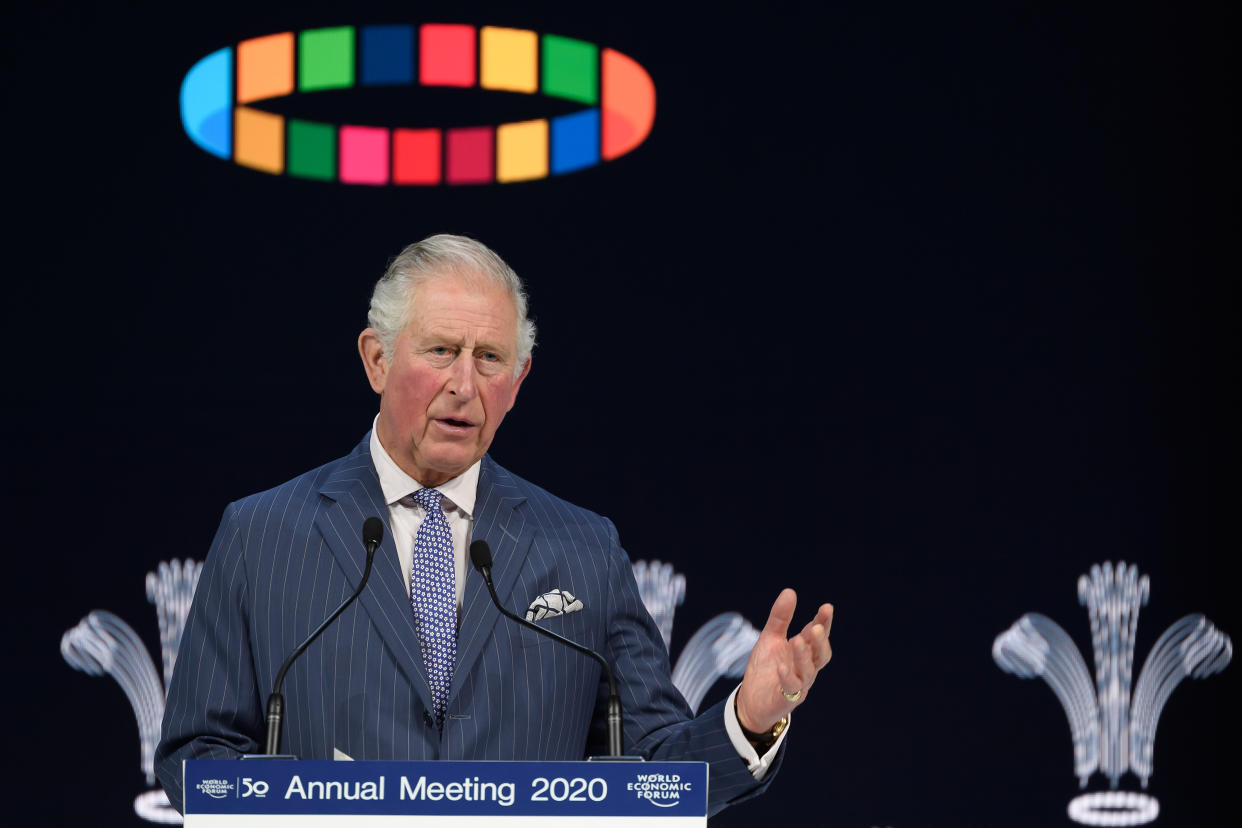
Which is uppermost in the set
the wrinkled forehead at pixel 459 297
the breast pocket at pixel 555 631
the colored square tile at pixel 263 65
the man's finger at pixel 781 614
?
the colored square tile at pixel 263 65

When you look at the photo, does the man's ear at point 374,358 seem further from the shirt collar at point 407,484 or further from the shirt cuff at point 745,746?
the shirt cuff at point 745,746

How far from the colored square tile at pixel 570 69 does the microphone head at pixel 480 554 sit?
9.53 feet

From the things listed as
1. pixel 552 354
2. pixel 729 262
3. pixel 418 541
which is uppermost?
pixel 729 262

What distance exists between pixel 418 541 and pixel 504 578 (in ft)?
0.47

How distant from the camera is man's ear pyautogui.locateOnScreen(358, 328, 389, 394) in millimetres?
2115

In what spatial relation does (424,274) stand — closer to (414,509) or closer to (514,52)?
(414,509)

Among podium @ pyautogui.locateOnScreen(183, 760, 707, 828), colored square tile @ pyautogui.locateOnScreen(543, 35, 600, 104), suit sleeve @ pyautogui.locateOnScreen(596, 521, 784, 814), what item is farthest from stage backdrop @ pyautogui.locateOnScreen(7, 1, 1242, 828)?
podium @ pyautogui.locateOnScreen(183, 760, 707, 828)

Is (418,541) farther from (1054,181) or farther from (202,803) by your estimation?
(1054,181)

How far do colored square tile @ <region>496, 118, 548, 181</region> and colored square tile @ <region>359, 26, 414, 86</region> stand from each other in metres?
0.37

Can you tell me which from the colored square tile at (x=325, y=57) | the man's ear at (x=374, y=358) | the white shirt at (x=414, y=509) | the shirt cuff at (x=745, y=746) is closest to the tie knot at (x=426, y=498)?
the white shirt at (x=414, y=509)

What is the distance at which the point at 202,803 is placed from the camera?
1.40 m

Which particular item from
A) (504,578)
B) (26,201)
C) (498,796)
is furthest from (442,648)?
(26,201)

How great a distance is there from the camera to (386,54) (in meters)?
4.49

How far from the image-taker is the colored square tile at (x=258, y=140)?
4438 millimetres
